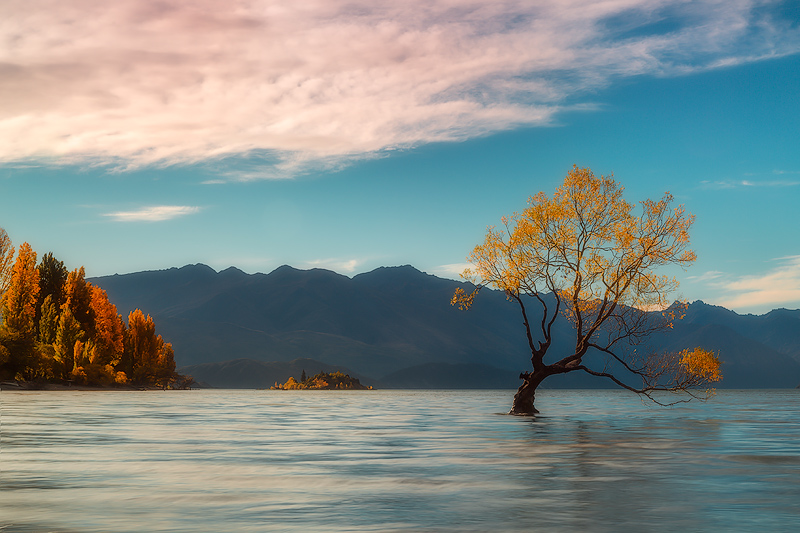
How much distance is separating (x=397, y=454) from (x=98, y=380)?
107494mm

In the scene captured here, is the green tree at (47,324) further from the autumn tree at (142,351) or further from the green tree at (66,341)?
the autumn tree at (142,351)

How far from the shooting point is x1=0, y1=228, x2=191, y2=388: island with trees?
104m

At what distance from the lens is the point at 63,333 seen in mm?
112625

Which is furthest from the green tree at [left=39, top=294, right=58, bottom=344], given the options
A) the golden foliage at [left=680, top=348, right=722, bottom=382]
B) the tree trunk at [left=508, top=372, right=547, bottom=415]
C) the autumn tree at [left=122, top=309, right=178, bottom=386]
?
the golden foliage at [left=680, top=348, right=722, bottom=382]

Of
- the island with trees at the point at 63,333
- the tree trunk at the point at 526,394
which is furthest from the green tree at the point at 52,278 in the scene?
the tree trunk at the point at 526,394

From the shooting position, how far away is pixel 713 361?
44312 mm

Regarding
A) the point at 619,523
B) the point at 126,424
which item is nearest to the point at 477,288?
the point at 126,424

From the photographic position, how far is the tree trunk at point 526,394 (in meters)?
48.7

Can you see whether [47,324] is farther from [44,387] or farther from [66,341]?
[44,387]

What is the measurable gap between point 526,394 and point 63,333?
281 ft

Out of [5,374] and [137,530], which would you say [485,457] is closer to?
[137,530]

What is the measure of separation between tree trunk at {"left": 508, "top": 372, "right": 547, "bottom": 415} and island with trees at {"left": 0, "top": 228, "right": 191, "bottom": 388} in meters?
74.9

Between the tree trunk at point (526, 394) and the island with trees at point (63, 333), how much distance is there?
7492 centimetres

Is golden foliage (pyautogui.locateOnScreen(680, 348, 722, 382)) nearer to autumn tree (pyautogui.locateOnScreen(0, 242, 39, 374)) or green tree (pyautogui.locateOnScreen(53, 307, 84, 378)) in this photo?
autumn tree (pyautogui.locateOnScreen(0, 242, 39, 374))
